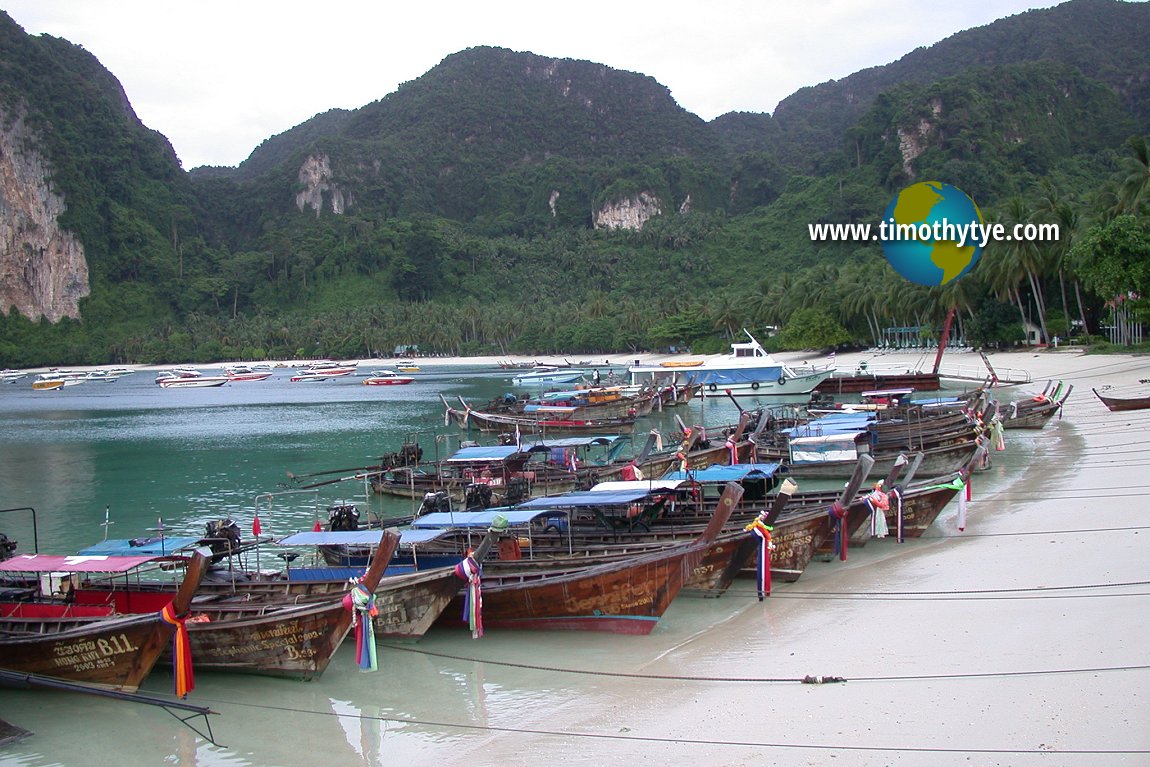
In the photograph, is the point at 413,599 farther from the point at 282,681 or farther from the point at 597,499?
the point at 597,499

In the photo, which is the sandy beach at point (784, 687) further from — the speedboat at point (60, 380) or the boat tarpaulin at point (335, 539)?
the speedboat at point (60, 380)

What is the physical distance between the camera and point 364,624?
1147 centimetres

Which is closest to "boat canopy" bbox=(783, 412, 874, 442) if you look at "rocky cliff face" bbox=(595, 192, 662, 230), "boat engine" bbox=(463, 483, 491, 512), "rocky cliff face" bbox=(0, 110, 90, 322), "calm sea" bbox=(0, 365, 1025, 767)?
"boat engine" bbox=(463, 483, 491, 512)

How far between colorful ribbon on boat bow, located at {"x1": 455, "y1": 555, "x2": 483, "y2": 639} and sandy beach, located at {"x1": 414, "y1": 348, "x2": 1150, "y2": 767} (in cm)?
45

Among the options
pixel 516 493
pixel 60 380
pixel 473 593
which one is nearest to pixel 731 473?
pixel 516 493

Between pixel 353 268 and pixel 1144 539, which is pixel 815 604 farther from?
pixel 353 268

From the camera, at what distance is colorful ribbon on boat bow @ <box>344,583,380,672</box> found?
1125cm

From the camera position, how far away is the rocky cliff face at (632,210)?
191 metres

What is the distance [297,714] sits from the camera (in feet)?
36.3

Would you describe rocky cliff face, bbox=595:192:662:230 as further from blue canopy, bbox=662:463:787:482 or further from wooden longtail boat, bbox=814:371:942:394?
blue canopy, bbox=662:463:787:482

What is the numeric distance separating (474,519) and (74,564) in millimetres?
5841

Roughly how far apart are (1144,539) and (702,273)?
137 m

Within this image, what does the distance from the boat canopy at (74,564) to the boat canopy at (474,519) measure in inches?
169

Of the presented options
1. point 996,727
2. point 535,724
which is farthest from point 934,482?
point 535,724
